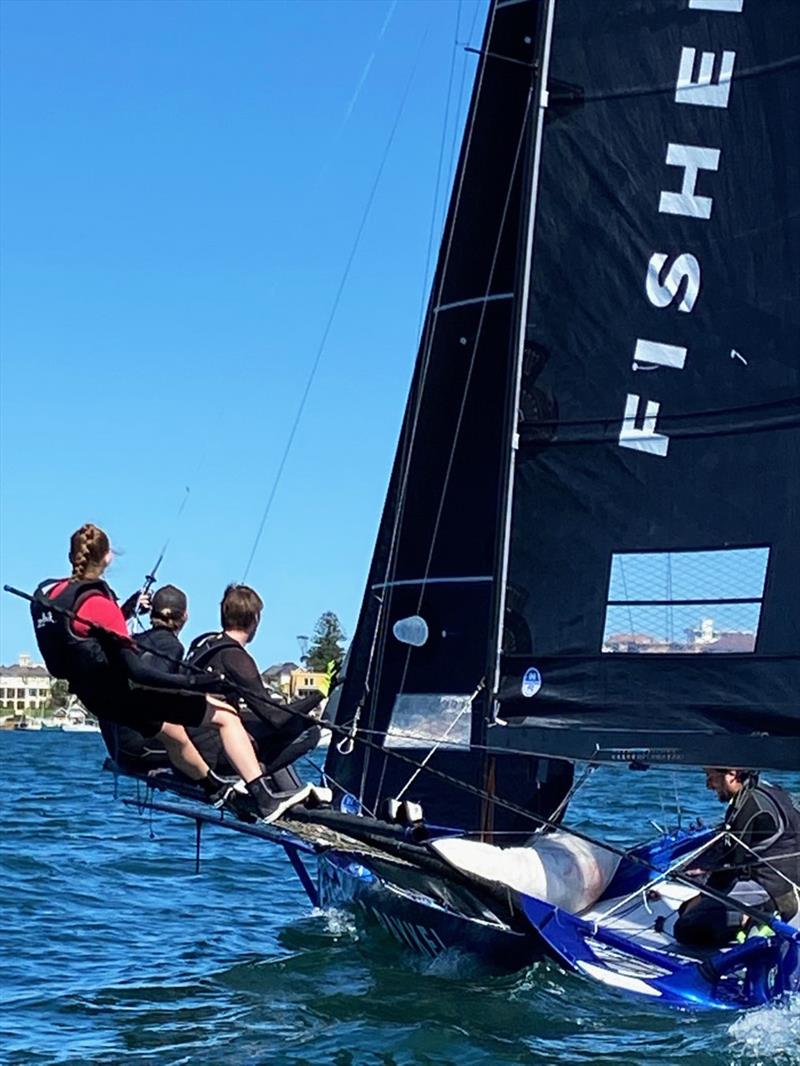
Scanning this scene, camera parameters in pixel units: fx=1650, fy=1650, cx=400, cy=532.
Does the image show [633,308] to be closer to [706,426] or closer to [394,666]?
[706,426]

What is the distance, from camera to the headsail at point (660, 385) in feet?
26.7

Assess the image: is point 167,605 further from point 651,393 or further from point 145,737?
point 651,393

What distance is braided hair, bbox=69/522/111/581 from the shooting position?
718cm

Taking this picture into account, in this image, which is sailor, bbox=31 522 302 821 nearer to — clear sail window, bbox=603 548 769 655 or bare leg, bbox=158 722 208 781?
bare leg, bbox=158 722 208 781

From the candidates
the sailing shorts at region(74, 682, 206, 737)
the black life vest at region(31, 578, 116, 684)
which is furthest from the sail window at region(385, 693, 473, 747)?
the black life vest at region(31, 578, 116, 684)

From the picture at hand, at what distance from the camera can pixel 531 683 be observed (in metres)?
8.41

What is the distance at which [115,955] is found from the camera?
9.36 m

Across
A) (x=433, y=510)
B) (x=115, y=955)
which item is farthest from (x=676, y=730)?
(x=115, y=955)

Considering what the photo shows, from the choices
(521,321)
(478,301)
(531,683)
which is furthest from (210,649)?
(478,301)

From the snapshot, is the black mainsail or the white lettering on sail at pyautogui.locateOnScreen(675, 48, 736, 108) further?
the white lettering on sail at pyautogui.locateOnScreen(675, 48, 736, 108)

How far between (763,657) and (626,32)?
Answer: 137 inches

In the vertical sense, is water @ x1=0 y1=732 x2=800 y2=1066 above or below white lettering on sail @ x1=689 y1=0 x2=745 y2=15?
below

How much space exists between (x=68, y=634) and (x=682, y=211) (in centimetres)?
395

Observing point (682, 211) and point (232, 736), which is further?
point (682, 211)
